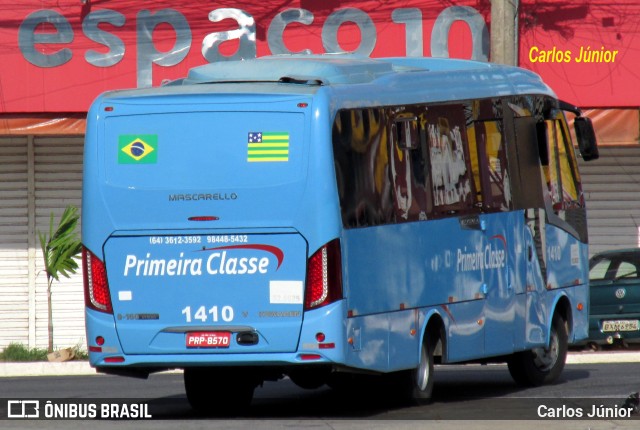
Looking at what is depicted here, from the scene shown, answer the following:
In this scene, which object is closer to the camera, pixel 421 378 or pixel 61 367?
pixel 421 378

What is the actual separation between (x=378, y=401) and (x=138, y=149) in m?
3.68

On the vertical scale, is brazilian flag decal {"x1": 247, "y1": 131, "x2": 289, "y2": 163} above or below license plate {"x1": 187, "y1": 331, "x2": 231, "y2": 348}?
above

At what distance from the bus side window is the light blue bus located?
54 centimetres

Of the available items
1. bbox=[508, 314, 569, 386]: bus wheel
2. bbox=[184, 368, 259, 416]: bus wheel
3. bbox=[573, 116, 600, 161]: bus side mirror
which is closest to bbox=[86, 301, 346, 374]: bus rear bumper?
bbox=[184, 368, 259, 416]: bus wheel

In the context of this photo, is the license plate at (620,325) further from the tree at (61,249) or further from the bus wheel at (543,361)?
the tree at (61,249)

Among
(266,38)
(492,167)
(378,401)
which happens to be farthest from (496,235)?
(266,38)

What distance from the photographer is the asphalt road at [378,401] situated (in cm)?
1230

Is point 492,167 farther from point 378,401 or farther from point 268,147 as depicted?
point 268,147

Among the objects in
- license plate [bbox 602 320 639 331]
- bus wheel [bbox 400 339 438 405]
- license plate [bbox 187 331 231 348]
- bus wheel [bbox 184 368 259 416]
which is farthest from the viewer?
license plate [bbox 602 320 639 331]

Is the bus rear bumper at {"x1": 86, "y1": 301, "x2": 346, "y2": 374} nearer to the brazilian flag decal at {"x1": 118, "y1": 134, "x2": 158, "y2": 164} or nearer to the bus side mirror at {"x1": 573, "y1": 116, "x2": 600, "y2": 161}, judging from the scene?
the brazilian flag decal at {"x1": 118, "y1": 134, "x2": 158, "y2": 164}

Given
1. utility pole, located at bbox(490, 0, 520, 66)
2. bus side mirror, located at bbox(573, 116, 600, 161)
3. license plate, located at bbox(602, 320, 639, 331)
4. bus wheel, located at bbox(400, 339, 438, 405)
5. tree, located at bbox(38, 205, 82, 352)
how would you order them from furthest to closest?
tree, located at bbox(38, 205, 82, 352), license plate, located at bbox(602, 320, 639, 331), utility pole, located at bbox(490, 0, 520, 66), bus side mirror, located at bbox(573, 116, 600, 161), bus wheel, located at bbox(400, 339, 438, 405)

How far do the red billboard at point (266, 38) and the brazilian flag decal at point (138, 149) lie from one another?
8970 millimetres

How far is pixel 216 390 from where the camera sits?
1384 centimetres

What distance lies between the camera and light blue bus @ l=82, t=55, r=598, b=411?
12102mm
